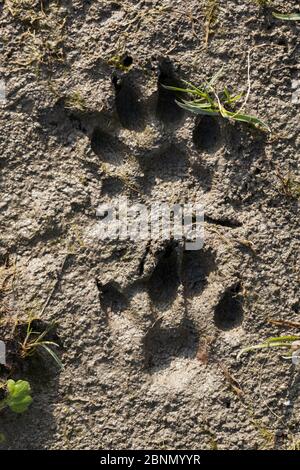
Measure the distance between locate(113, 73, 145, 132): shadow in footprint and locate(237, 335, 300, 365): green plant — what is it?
1.81ft

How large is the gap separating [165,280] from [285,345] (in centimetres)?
30

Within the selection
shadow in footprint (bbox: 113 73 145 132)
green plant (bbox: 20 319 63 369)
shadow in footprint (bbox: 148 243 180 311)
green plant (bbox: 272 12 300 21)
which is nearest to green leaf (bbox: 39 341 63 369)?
green plant (bbox: 20 319 63 369)

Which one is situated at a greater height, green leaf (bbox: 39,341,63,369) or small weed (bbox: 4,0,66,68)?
small weed (bbox: 4,0,66,68)

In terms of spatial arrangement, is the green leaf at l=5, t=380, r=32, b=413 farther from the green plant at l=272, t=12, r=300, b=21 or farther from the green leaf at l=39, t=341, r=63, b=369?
the green plant at l=272, t=12, r=300, b=21

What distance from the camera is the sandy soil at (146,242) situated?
5.90ft

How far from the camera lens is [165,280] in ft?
6.08

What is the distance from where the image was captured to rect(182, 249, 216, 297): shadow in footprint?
185 centimetres

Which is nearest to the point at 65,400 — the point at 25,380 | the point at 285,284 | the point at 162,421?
the point at 25,380

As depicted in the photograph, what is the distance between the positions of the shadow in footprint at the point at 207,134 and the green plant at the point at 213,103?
2 cm

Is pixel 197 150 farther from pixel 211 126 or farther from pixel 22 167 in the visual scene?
pixel 22 167

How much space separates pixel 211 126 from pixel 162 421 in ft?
2.21

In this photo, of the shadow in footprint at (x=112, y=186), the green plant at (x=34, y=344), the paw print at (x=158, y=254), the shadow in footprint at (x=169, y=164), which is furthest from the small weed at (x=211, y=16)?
the green plant at (x=34, y=344)

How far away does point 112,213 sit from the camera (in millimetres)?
1852

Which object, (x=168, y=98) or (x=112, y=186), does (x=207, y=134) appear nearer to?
(x=168, y=98)
